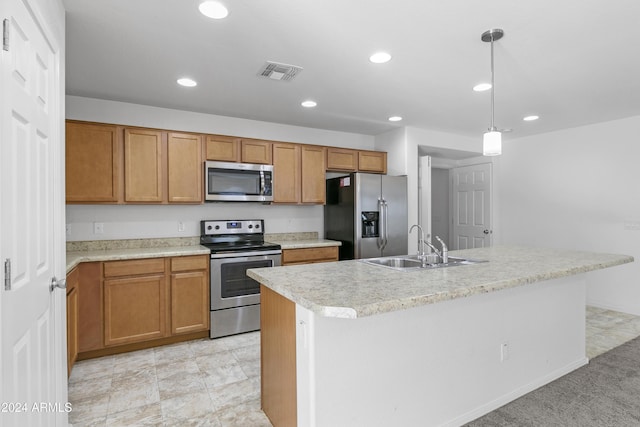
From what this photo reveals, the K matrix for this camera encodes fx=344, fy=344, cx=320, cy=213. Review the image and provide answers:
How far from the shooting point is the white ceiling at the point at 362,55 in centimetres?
196

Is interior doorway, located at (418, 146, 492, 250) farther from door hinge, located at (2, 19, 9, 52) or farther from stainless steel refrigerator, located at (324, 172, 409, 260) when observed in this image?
door hinge, located at (2, 19, 9, 52)

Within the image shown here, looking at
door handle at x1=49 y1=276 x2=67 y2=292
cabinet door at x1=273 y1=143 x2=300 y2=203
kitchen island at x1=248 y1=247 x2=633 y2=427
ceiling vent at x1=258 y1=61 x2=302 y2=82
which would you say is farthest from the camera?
cabinet door at x1=273 y1=143 x2=300 y2=203

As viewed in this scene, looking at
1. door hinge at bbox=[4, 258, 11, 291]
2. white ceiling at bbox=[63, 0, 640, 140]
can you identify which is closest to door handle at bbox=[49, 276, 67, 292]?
door hinge at bbox=[4, 258, 11, 291]

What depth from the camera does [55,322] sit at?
173 centimetres

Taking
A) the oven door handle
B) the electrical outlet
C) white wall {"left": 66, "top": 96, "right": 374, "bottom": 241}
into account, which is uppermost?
white wall {"left": 66, "top": 96, "right": 374, "bottom": 241}

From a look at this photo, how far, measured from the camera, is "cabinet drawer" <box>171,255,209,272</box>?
3281 millimetres

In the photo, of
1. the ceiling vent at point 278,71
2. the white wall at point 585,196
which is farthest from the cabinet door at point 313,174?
the white wall at point 585,196

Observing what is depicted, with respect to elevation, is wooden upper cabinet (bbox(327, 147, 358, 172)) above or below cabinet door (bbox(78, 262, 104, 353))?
above

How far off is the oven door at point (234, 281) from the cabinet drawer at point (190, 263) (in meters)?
0.08

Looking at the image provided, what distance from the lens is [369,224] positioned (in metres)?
4.23

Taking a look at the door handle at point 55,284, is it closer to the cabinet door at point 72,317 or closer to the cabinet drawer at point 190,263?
the cabinet door at point 72,317

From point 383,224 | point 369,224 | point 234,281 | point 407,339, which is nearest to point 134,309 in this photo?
point 234,281

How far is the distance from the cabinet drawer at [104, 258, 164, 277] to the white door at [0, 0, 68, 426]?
1205mm

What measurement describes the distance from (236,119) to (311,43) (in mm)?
2067
